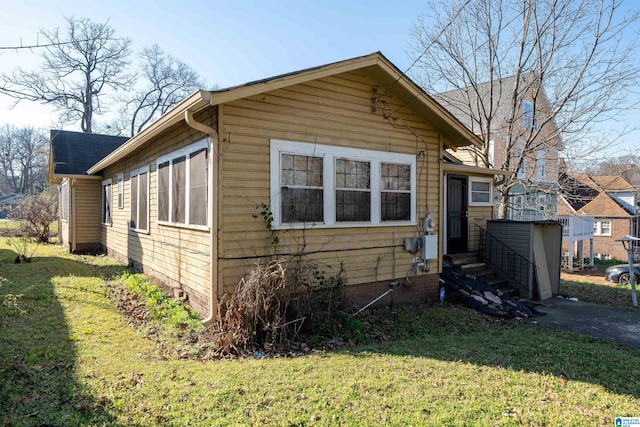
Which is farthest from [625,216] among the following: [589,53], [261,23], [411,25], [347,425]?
[347,425]

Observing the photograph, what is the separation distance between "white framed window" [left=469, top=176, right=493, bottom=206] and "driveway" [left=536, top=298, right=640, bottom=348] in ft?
11.2

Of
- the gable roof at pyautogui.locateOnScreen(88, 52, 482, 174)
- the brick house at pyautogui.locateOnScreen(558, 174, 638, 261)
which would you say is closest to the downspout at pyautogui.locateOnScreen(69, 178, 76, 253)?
the gable roof at pyautogui.locateOnScreen(88, 52, 482, 174)

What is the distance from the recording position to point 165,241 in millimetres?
8148

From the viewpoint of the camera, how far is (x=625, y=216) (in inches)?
1086

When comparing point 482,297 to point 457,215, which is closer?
point 482,297

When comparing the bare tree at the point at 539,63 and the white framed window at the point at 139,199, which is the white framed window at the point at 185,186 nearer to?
the white framed window at the point at 139,199

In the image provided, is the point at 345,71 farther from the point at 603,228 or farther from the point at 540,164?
the point at 603,228

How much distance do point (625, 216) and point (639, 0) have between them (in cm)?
2034

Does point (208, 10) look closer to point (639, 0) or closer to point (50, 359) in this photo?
point (50, 359)

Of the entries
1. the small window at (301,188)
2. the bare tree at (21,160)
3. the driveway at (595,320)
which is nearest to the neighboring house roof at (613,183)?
the driveway at (595,320)

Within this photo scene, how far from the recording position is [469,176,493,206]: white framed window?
38.7 feet

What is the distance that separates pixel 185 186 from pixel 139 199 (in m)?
3.60

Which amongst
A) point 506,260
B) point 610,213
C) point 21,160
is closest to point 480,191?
point 506,260

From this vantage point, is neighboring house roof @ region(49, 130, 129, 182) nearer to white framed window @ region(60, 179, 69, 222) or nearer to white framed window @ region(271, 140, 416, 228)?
white framed window @ region(60, 179, 69, 222)
